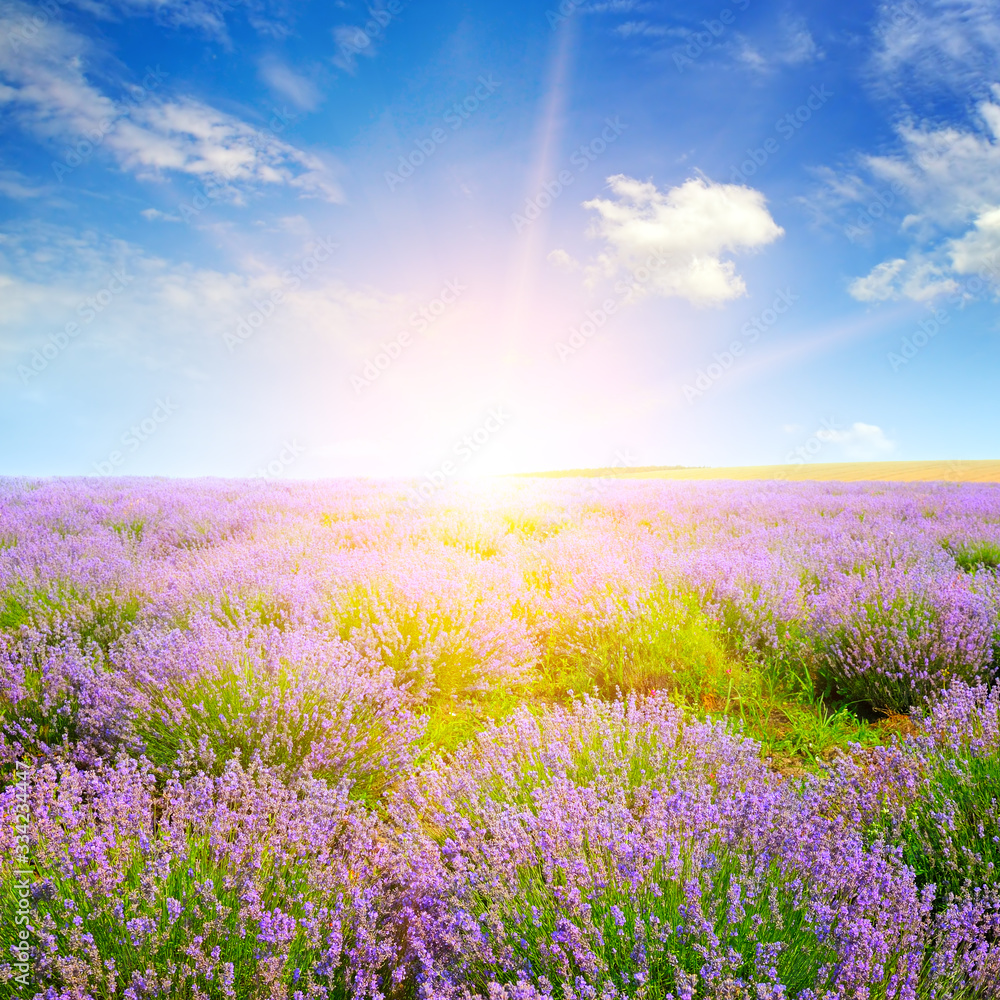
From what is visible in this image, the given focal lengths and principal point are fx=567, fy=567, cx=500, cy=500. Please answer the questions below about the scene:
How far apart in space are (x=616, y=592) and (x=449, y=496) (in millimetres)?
5978

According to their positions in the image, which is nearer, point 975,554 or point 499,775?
point 499,775

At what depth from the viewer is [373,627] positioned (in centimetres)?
332

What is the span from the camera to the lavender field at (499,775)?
Answer: 128 centimetres

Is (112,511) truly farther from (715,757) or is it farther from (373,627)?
(715,757)

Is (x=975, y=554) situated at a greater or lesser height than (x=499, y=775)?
greater

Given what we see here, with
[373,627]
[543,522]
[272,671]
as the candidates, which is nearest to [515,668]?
[373,627]

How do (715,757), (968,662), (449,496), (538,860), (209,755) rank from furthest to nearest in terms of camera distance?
(449,496), (968,662), (209,755), (715,757), (538,860)

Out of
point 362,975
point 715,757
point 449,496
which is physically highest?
point 449,496

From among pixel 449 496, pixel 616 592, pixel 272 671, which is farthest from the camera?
pixel 449 496

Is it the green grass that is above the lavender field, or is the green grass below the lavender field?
above

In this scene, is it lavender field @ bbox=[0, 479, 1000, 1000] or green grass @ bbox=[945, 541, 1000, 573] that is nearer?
lavender field @ bbox=[0, 479, 1000, 1000]

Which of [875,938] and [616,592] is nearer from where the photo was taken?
[875,938]

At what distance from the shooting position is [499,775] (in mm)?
1972

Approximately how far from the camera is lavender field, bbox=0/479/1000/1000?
1.28m
